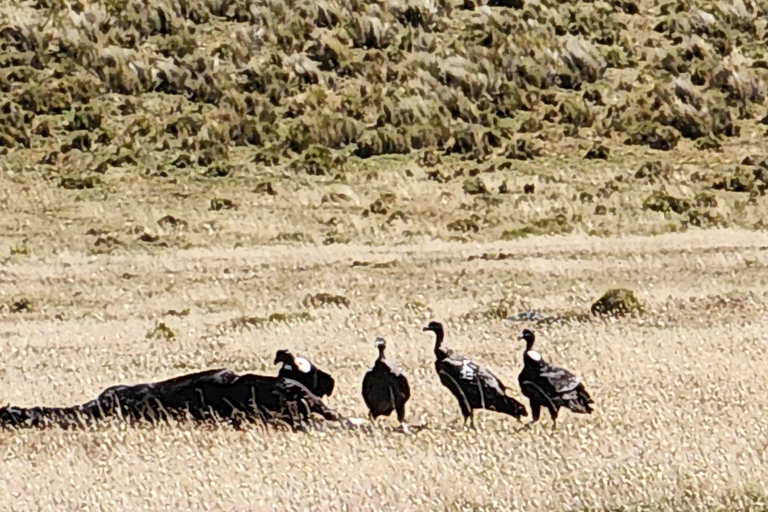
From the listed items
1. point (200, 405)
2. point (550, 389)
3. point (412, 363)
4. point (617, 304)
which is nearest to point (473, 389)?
point (550, 389)

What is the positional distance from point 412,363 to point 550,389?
444 cm

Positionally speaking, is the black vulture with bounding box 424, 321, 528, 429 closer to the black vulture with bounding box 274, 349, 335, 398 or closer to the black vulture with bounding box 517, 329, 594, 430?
the black vulture with bounding box 517, 329, 594, 430

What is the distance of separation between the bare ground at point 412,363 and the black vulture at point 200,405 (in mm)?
339

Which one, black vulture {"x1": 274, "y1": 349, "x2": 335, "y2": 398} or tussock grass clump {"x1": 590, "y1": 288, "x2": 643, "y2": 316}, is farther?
tussock grass clump {"x1": 590, "y1": 288, "x2": 643, "y2": 316}

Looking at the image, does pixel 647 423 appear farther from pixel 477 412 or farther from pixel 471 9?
pixel 471 9

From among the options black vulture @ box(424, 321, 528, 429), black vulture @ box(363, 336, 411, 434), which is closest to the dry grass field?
black vulture @ box(424, 321, 528, 429)

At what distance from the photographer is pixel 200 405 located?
12352 mm

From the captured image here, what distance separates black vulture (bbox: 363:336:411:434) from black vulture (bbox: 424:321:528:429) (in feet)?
1.08

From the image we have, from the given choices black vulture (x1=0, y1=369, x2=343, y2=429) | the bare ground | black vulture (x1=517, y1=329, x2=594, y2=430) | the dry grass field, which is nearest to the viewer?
the bare ground

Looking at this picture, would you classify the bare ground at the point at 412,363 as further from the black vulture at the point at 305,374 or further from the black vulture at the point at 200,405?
the black vulture at the point at 305,374

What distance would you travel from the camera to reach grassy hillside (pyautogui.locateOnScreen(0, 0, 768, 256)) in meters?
35.7

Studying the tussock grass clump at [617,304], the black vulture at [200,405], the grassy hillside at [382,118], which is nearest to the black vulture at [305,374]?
the black vulture at [200,405]

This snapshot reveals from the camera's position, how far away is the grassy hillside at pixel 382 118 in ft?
117

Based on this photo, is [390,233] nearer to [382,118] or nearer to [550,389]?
[382,118]
